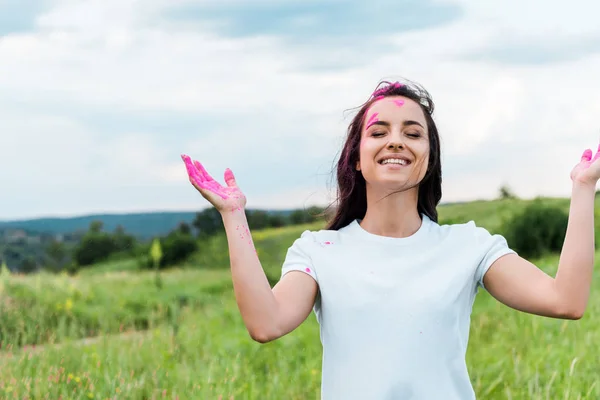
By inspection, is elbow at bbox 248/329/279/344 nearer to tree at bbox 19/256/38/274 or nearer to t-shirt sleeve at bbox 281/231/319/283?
t-shirt sleeve at bbox 281/231/319/283

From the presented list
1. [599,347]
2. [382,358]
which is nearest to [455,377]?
[382,358]

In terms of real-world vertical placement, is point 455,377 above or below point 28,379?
above

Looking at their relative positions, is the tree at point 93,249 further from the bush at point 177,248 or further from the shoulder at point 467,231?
the shoulder at point 467,231

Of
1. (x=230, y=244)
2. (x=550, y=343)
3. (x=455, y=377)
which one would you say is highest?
(x=230, y=244)

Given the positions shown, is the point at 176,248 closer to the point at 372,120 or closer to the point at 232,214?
the point at 372,120

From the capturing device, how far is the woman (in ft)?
7.93

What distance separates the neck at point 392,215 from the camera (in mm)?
2688

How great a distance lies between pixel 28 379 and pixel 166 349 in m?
1.54

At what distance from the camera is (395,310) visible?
2.44 meters

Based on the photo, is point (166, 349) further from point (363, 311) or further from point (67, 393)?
point (363, 311)

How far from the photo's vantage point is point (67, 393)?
463 cm

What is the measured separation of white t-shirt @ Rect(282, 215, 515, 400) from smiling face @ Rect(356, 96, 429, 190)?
0.71 ft

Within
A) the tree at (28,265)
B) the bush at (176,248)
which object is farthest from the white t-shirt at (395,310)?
the bush at (176,248)

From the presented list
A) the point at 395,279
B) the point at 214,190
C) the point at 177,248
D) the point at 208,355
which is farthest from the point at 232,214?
the point at 177,248
